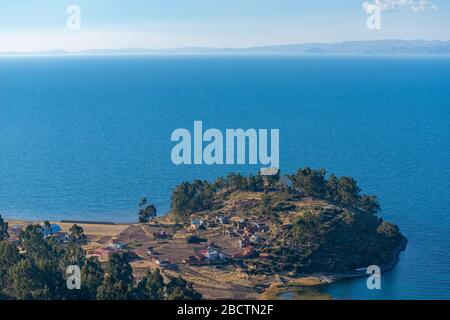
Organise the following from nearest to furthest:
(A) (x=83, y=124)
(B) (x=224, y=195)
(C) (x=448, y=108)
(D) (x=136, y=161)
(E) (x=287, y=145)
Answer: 1. (B) (x=224, y=195)
2. (D) (x=136, y=161)
3. (E) (x=287, y=145)
4. (A) (x=83, y=124)
5. (C) (x=448, y=108)

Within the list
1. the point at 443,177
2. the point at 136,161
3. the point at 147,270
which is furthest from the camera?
the point at 136,161

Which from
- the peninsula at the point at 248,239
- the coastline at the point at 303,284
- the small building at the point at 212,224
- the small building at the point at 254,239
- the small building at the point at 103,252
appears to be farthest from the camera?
the small building at the point at 212,224

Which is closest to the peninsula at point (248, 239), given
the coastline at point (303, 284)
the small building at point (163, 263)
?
the coastline at point (303, 284)

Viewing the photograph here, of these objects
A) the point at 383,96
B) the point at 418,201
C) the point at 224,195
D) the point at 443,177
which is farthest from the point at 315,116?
the point at 224,195

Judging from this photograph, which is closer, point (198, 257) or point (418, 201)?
point (198, 257)

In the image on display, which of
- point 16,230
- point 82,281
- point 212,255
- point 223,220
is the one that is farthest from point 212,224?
point 82,281

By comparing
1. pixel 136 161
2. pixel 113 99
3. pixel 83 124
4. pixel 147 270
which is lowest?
pixel 147 270

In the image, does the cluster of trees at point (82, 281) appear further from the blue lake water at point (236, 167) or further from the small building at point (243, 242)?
the blue lake water at point (236, 167)

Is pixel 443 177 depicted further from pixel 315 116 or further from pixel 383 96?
pixel 383 96
